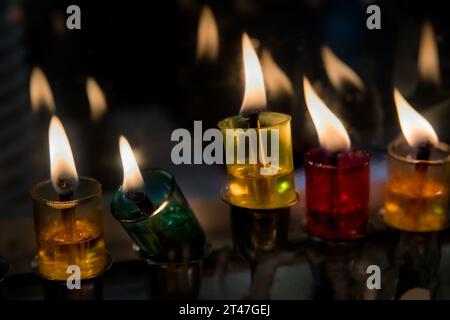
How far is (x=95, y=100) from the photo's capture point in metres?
1.51

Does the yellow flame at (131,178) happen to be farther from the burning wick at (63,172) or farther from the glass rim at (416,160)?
the glass rim at (416,160)

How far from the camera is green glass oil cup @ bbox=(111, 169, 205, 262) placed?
1.13 metres

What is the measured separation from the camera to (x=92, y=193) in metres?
1.22

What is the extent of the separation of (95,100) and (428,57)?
0.60 m

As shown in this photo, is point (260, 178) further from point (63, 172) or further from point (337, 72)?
point (337, 72)

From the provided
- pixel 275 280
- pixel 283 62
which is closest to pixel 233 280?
pixel 275 280

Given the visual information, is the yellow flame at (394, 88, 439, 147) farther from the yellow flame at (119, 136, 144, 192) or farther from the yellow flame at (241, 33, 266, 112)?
the yellow flame at (119, 136, 144, 192)

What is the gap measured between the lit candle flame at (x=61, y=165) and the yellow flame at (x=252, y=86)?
0.84ft

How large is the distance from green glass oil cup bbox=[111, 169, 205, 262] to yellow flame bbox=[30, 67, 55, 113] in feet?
1.09

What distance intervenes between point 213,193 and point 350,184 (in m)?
0.37

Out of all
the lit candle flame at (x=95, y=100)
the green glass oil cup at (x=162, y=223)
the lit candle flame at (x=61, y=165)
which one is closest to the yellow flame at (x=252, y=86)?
the green glass oil cup at (x=162, y=223)

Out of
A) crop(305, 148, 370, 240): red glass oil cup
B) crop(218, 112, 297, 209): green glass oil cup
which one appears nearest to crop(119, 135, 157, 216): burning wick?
crop(218, 112, 297, 209): green glass oil cup

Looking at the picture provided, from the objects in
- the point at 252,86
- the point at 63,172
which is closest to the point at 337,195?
the point at 252,86

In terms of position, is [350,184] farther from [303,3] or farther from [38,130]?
[38,130]
